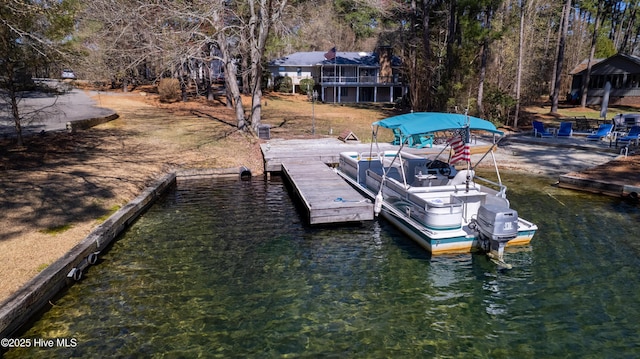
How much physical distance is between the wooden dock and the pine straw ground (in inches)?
134

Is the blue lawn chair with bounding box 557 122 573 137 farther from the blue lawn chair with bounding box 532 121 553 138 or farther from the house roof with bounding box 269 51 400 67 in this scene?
the house roof with bounding box 269 51 400 67

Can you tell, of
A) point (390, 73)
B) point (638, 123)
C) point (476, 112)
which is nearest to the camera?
point (638, 123)

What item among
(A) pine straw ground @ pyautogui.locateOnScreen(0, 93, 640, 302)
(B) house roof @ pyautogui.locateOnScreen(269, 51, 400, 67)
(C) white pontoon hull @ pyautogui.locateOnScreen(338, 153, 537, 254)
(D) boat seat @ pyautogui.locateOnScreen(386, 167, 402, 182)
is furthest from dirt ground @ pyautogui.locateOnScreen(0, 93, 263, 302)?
(B) house roof @ pyautogui.locateOnScreen(269, 51, 400, 67)

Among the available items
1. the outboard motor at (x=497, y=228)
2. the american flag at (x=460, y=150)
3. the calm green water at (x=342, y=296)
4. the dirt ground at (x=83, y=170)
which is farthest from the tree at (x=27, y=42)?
the outboard motor at (x=497, y=228)

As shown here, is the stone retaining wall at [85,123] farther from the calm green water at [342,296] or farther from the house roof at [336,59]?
the house roof at [336,59]

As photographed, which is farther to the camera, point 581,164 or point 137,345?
point 581,164

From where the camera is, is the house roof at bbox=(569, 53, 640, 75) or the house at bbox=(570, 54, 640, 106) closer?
the house roof at bbox=(569, 53, 640, 75)

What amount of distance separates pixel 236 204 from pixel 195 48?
1054 cm

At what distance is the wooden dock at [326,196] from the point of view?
10.9 m

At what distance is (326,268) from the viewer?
8828mm

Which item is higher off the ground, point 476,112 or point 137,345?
point 476,112

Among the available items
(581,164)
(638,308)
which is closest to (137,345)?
(638,308)

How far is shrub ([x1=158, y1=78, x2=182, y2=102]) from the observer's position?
38281 millimetres

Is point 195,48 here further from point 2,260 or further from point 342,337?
point 342,337
